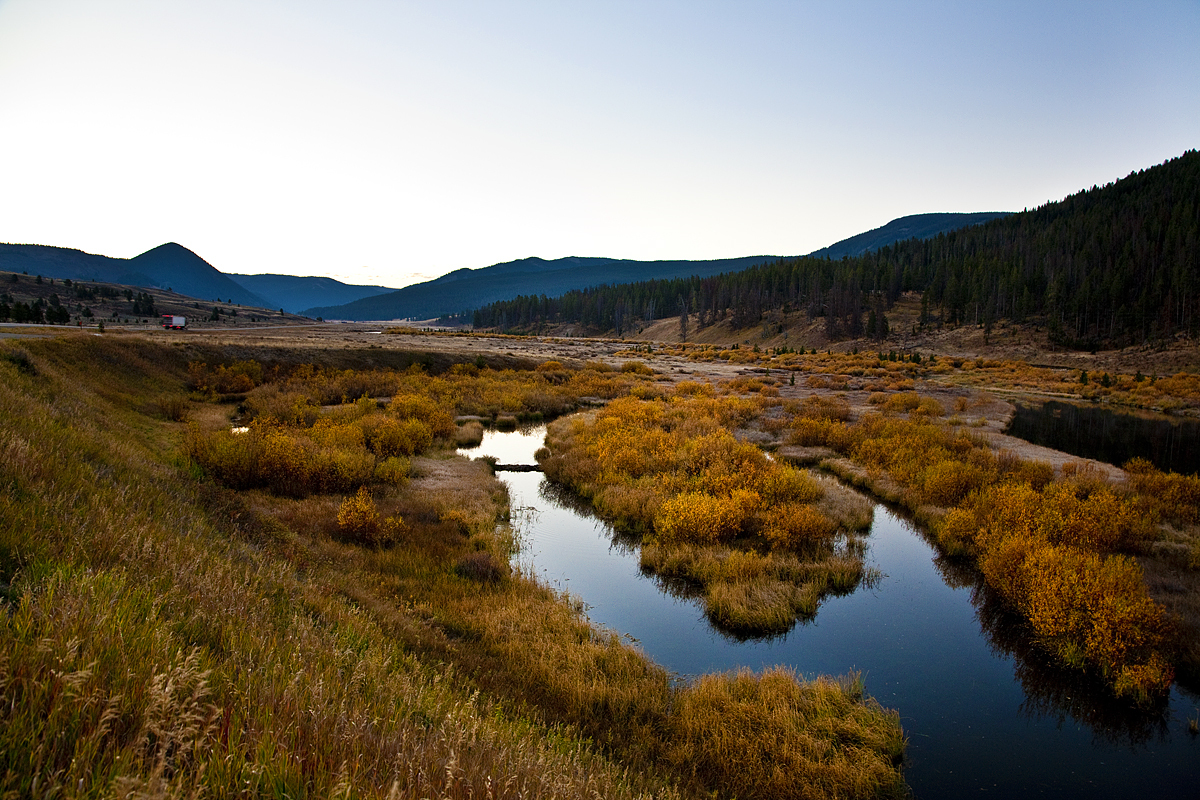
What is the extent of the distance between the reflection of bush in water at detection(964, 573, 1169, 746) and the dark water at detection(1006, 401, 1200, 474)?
15.0 metres

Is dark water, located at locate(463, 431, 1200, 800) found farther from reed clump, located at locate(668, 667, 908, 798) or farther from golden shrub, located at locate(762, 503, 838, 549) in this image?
golden shrub, located at locate(762, 503, 838, 549)

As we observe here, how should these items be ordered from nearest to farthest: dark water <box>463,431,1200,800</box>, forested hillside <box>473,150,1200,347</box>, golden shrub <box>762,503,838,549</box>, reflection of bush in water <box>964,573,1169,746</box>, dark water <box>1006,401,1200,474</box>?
dark water <box>463,431,1200,800</box> → reflection of bush in water <box>964,573,1169,746</box> → golden shrub <box>762,503,838,549</box> → dark water <box>1006,401,1200,474</box> → forested hillside <box>473,150,1200,347</box>

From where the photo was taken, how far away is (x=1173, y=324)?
6191 cm

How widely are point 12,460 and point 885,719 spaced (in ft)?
34.4

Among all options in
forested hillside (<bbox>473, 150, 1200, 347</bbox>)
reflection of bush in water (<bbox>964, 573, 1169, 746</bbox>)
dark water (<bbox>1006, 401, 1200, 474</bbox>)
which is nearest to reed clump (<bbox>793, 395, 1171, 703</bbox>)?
reflection of bush in water (<bbox>964, 573, 1169, 746</bbox>)

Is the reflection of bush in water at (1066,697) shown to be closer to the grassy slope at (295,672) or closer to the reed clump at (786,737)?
the reed clump at (786,737)

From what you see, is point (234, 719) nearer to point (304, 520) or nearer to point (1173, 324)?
point (304, 520)

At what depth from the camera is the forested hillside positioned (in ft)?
227

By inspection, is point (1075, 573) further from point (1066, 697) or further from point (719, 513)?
point (719, 513)

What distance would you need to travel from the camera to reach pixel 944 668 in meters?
8.30

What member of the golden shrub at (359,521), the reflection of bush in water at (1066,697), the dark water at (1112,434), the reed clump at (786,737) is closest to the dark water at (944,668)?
the reflection of bush in water at (1066,697)

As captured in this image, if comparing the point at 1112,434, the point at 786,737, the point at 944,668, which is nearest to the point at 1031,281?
the point at 1112,434

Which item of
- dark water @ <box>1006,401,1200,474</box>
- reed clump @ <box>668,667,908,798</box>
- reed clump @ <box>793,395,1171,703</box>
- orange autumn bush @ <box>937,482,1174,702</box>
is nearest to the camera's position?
reed clump @ <box>668,667,908,798</box>

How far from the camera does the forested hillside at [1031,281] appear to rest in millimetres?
69062
